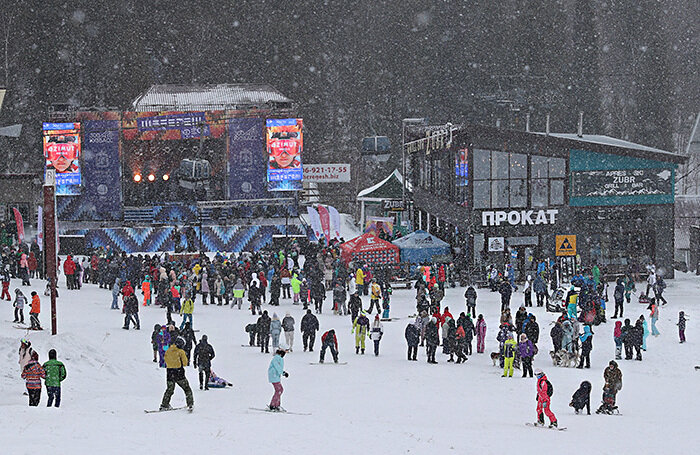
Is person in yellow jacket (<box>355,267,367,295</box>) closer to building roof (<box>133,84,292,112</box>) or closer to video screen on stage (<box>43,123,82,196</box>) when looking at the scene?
building roof (<box>133,84,292,112</box>)

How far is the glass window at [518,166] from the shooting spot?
36.8m

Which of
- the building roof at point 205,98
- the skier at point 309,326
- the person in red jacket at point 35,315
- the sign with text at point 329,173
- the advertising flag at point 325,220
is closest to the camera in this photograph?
the person in red jacket at point 35,315

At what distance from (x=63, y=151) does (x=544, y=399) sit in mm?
36185

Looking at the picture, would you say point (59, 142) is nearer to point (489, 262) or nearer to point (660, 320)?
point (489, 262)

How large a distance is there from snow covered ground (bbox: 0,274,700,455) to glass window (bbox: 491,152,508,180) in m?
11.3

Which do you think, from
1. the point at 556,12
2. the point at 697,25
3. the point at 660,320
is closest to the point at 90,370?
the point at 660,320

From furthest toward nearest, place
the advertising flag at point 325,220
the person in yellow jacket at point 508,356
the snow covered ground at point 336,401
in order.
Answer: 1. the advertising flag at point 325,220
2. the person in yellow jacket at point 508,356
3. the snow covered ground at point 336,401

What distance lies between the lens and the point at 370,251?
111ft

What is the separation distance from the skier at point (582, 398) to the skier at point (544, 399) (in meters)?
1.11

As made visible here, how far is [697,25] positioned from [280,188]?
181 ft

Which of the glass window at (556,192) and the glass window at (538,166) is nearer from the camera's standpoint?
the glass window at (538,166)

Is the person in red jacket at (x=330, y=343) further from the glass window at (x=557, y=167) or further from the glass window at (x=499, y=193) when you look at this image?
the glass window at (x=557, y=167)

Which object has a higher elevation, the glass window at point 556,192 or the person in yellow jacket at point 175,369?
the glass window at point 556,192

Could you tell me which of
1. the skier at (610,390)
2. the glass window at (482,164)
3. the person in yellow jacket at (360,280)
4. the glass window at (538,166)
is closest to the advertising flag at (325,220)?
the glass window at (482,164)
